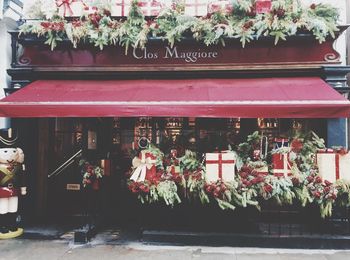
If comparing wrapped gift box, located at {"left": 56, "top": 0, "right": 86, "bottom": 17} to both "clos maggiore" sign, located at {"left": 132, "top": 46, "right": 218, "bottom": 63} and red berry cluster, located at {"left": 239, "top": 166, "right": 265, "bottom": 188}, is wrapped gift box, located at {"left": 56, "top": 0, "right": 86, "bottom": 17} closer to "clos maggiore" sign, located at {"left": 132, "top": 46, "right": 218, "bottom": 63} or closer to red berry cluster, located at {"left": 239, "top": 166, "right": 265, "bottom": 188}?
"clos maggiore" sign, located at {"left": 132, "top": 46, "right": 218, "bottom": 63}

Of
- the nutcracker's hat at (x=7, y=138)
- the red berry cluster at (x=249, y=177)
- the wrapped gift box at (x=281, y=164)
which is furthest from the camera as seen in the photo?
the nutcracker's hat at (x=7, y=138)

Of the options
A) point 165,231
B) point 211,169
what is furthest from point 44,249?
point 211,169

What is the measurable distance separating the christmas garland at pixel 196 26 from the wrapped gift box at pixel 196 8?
0.46 feet

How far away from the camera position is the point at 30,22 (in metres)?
7.49

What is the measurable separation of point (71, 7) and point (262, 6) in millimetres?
3834

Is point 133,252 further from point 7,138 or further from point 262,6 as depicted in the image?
point 262,6

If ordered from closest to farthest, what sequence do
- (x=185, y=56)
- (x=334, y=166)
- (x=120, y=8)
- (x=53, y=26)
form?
(x=334, y=166), (x=53, y=26), (x=185, y=56), (x=120, y=8)

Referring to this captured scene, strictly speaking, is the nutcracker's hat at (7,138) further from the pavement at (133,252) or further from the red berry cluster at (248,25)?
the red berry cluster at (248,25)

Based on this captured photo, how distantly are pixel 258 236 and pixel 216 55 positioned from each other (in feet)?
11.5

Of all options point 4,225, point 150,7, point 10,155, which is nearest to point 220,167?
point 150,7

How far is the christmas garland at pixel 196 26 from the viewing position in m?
6.91

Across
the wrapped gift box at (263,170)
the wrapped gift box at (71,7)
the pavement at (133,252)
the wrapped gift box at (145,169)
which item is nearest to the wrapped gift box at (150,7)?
the wrapped gift box at (71,7)

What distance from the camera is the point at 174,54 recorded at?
7.36 meters

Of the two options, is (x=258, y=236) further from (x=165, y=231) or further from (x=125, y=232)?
(x=125, y=232)
